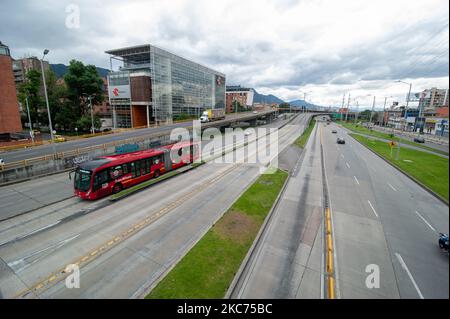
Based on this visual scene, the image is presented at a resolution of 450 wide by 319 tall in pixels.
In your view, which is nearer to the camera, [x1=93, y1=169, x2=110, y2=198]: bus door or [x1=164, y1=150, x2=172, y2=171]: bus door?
[x1=93, y1=169, x2=110, y2=198]: bus door

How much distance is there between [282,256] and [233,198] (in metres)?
6.58

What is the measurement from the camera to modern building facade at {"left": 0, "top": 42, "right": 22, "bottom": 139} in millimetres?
35781

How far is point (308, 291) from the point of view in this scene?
289 inches

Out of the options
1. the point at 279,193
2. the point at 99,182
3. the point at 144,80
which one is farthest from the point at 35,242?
the point at 144,80

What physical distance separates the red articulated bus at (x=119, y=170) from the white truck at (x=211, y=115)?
33.0 m

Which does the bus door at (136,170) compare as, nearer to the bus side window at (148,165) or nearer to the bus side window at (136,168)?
the bus side window at (136,168)

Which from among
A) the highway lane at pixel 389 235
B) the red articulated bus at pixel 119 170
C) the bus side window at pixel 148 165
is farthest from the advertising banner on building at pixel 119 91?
the highway lane at pixel 389 235

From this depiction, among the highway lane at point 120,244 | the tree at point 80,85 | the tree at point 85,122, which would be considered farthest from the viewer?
the tree at point 85,122

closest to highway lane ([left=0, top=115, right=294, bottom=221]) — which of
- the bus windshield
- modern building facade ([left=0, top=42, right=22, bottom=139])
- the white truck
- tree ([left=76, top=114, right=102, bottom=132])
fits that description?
the bus windshield

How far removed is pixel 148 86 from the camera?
6162cm

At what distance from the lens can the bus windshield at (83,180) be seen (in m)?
14.5

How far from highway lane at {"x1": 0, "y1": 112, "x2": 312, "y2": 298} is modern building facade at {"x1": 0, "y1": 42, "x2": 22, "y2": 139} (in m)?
39.1

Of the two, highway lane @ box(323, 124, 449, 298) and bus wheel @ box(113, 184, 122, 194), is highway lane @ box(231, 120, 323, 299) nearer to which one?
highway lane @ box(323, 124, 449, 298)

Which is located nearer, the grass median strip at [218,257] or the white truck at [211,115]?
the grass median strip at [218,257]
